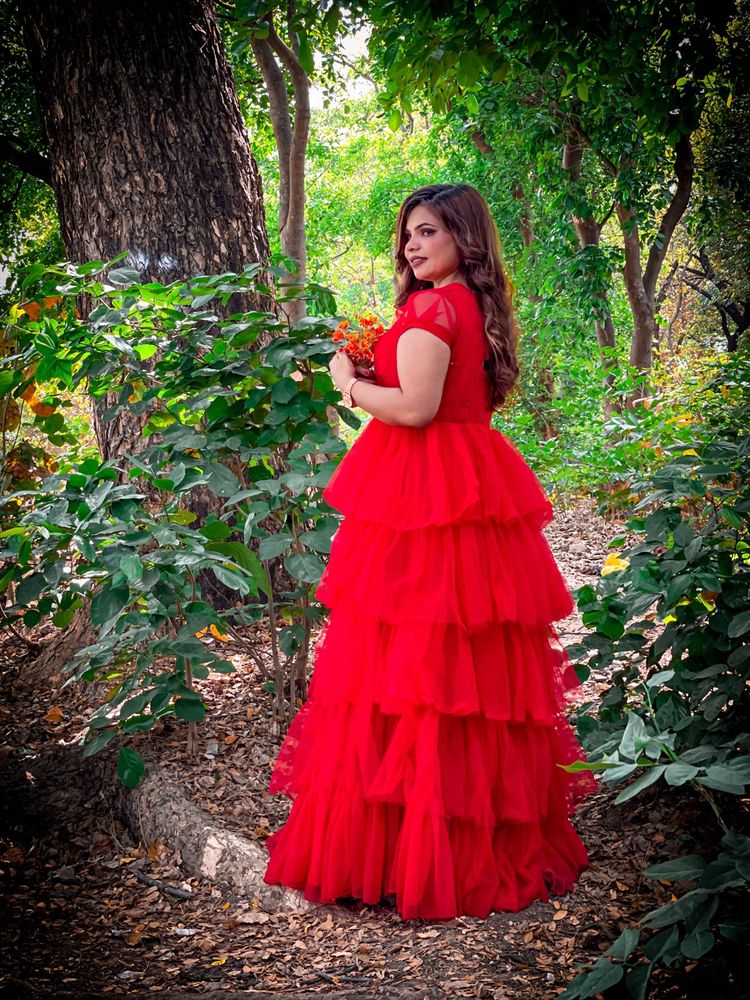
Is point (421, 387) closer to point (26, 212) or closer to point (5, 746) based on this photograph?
point (5, 746)

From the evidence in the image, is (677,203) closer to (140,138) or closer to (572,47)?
(572,47)

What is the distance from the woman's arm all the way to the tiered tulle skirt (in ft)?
0.33

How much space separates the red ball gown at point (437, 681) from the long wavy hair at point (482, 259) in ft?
0.18

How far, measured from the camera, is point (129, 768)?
267 centimetres

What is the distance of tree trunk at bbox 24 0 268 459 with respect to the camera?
3.59m

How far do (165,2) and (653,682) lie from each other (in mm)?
3457

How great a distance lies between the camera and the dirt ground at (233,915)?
2033mm

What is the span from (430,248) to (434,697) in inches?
49.3

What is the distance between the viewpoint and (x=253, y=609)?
10.5 feet

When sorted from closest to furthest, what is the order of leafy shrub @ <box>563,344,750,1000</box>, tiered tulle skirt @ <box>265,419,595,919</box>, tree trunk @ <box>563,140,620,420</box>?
leafy shrub @ <box>563,344,750,1000</box> < tiered tulle skirt @ <box>265,419,595,919</box> < tree trunk @ <box>563,140,620,420</box>

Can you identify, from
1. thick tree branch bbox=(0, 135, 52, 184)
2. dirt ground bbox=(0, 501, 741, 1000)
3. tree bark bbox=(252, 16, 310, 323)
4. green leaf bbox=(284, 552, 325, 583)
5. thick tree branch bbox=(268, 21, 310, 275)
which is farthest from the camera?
thick tree branch bbox=(268, 21, 310, 275)

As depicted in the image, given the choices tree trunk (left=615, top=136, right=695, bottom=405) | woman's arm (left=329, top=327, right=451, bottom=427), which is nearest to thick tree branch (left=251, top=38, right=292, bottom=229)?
tree trunk (left=615, top=136, right=695, bottom=405)

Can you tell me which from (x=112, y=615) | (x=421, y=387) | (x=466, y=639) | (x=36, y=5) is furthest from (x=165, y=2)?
(x=466, y=639)

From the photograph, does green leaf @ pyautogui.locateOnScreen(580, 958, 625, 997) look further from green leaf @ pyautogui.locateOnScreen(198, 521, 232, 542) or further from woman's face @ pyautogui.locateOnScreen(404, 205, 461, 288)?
woman's face @ pyautogui.locateOnScreen(404, 205, 461, 288)
